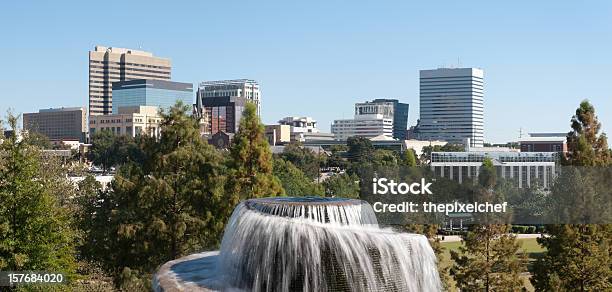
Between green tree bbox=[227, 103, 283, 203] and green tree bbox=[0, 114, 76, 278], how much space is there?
25.2 feet

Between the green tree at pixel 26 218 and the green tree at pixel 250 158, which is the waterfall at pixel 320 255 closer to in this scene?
the green tree at pixel 26 218

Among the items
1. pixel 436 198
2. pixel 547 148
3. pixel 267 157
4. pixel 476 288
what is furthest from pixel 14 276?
pixel 547 148

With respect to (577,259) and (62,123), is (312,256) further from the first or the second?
(62,123)

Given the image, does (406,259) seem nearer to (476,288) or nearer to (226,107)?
(476,288)

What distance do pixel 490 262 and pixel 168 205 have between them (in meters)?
12.2

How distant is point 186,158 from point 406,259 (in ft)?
42.5

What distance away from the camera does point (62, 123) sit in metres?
193

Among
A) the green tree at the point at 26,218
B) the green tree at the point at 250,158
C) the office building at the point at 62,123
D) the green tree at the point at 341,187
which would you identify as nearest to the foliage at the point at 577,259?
the green tree at the point at 250,158

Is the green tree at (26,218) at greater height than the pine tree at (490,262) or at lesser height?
greater

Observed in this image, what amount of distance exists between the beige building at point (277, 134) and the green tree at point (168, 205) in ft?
494

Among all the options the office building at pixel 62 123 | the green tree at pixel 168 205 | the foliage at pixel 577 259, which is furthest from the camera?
the office building at pixel 62 123

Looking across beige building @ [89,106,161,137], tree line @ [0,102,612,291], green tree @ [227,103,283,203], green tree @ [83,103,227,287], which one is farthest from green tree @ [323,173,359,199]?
beige building @ [89,106,161,137]

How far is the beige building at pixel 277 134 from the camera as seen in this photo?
180 m

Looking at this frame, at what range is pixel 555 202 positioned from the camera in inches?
1000
